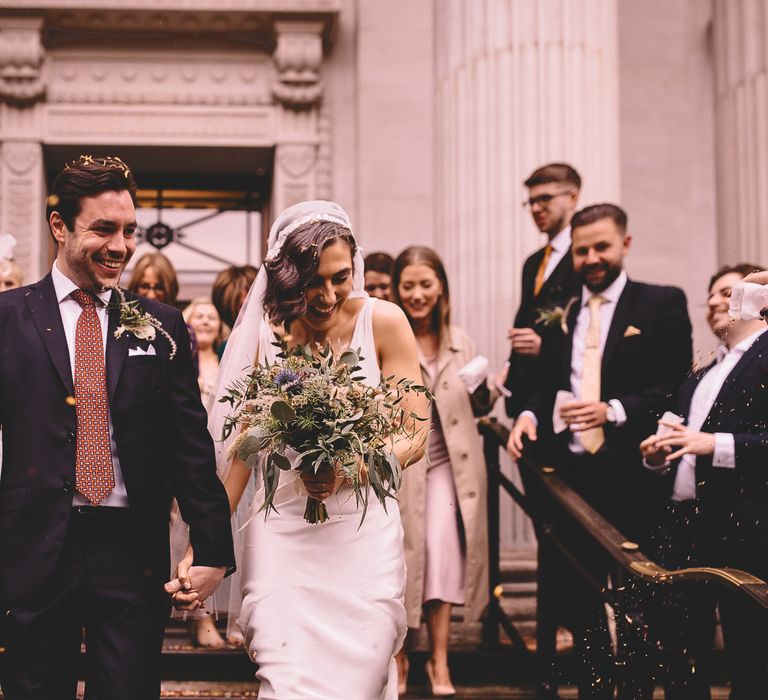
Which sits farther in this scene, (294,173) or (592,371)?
(294,173)

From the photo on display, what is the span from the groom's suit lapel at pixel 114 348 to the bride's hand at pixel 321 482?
2.31 ft

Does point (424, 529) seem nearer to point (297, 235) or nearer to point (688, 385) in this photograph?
point (688, 385)

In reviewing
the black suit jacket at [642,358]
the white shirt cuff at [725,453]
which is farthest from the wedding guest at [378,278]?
the white shirt cuff at [725,453]

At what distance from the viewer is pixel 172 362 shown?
354 cm

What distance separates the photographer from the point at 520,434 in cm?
550

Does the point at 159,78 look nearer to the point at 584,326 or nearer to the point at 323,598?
the point at 584,326

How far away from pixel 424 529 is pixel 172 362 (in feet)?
8.08

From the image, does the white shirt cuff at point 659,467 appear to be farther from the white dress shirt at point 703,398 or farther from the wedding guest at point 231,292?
the wedding guest at point 231,292

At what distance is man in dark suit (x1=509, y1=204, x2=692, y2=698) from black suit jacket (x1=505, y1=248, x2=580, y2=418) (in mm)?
372

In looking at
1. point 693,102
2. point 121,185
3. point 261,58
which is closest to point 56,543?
point 121,185

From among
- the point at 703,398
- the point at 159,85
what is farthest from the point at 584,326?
the point at 159,85

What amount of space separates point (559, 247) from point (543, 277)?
19cm

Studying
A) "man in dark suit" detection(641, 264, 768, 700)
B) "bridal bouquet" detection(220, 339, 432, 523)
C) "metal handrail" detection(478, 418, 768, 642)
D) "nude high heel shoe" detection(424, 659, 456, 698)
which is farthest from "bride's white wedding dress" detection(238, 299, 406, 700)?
"nude high heel shoe" detection(424, 659, 456, 698)

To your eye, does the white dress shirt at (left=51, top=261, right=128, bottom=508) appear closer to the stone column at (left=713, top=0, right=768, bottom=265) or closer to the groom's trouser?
the groom's trouser
